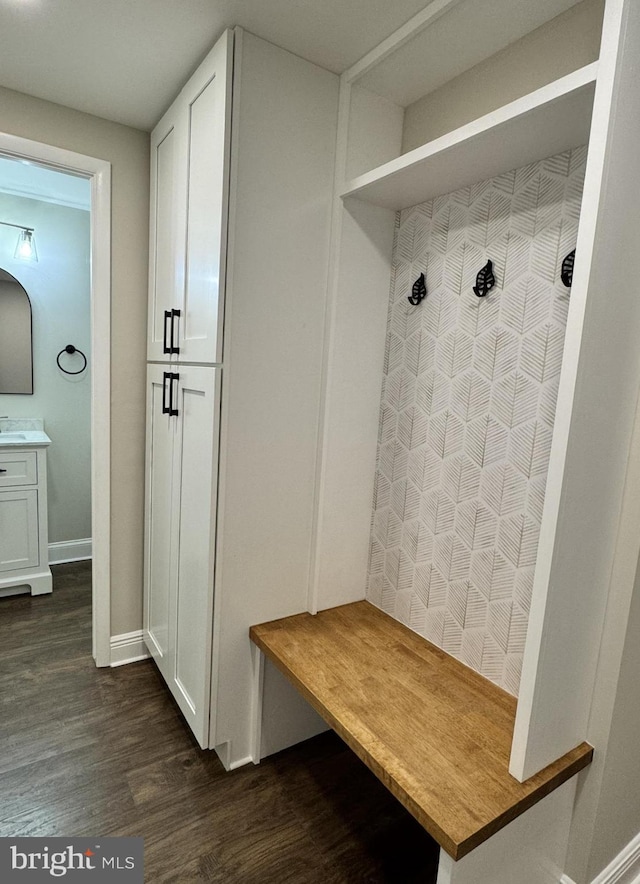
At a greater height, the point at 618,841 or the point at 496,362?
the point at 496,362

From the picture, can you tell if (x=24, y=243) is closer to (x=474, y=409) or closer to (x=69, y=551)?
(x=69, y=551)

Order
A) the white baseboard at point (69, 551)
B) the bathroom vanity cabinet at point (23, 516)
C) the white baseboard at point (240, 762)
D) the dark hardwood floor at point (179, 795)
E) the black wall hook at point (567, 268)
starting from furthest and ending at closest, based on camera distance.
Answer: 1. the white baseboard at point (69, 551)
2. the bathroom vanity cabinet at point (23, 516)
3. the white baseboard at point (240, 762)
4. the dark hardwood floor at point (179, 795)
5. the black wall hook at point (567, 268)

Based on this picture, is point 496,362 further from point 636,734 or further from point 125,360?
point 125,360

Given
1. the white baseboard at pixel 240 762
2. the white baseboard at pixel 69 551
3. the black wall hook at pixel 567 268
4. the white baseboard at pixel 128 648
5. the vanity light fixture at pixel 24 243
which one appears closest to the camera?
the black wall hook at pixel 567 268

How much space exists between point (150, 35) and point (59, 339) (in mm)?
2278

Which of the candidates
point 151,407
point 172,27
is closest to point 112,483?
point 151,407

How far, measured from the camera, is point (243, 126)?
1436 millimetres

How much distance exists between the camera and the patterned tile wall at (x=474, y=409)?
1.33 m

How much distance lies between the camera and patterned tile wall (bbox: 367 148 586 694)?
133 centimetres

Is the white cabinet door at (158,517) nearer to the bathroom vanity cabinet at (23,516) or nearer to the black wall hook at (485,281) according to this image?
the bathroom vanity cabinet at (23,516)

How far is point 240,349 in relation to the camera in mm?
1527

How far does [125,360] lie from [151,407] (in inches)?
9.5

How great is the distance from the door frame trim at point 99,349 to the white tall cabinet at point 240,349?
0.34 meters

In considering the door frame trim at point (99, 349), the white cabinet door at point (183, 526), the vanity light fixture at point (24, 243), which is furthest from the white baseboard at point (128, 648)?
the vanity light fixture at point (24, 243)
